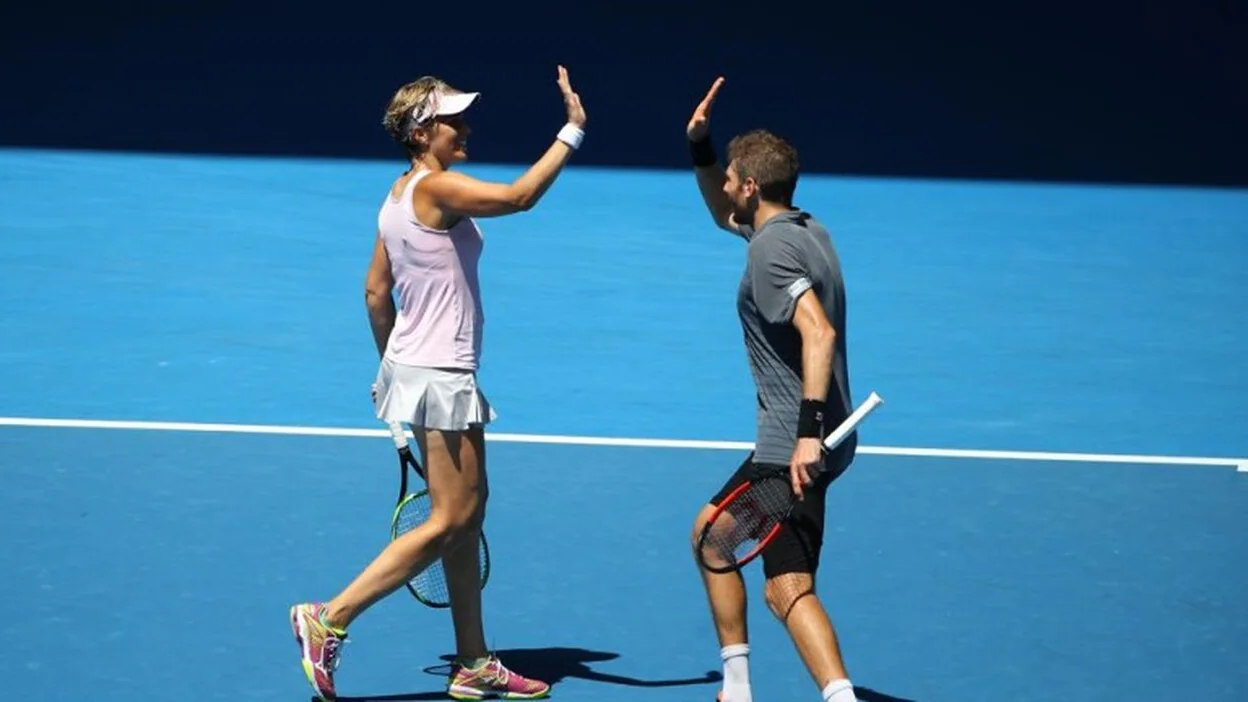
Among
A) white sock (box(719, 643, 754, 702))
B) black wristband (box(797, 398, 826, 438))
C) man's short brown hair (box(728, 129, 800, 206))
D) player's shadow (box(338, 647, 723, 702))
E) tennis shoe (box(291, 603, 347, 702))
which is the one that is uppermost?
man's short brown hair (box(728, 129, 800, 206))

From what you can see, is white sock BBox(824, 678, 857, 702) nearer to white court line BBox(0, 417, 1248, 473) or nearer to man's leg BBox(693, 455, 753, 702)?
man's leg BBox(693, 455, 753, 702)

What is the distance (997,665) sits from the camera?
7.22 meters

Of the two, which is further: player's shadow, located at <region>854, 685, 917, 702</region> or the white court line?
the white court line

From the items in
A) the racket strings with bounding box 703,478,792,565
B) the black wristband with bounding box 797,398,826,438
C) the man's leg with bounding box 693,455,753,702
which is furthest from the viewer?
the man's leg with bounding box 693,455,753,702

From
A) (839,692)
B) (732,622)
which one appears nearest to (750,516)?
(732,622)

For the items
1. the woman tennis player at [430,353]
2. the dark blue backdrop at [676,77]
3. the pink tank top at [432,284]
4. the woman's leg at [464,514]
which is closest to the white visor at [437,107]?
the woman tennis player at [430,353]

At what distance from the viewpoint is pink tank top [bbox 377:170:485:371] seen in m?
6.64

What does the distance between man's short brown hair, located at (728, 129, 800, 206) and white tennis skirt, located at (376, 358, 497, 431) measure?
108 cm

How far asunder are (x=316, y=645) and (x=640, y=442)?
10.7ft

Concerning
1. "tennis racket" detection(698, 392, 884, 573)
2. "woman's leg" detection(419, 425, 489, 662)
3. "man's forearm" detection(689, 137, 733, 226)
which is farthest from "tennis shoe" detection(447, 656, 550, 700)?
"man's forearm" detection(689, 137, 733, 226)

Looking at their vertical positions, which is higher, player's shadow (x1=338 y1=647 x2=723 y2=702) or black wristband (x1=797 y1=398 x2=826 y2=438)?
black wristband (x1=797 y1=398 x2=826 y2=438)

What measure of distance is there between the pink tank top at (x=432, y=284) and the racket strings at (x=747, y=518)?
95 centimetres

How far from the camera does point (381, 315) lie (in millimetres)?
6945

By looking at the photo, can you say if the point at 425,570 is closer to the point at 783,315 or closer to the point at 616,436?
the point at 783,315
